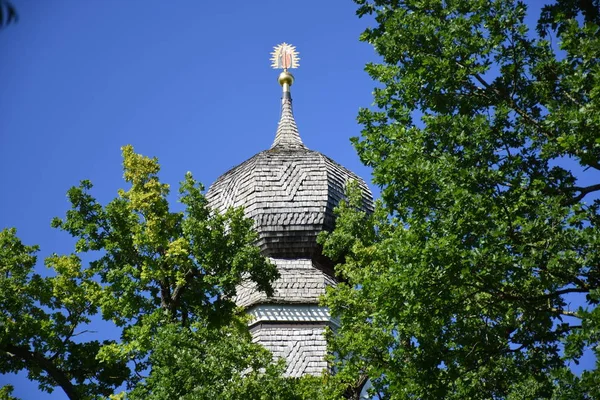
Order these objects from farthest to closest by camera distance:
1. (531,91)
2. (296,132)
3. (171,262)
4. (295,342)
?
1. (296,132)
2. (295,342)
3. (171,262)
4. (531,91)

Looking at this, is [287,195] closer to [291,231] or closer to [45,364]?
[291,231]

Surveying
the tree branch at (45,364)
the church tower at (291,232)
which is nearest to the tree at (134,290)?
the tree branch at (45,364)

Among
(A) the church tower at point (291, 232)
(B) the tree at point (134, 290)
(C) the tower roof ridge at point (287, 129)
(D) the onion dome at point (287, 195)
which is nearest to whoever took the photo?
(B) the tree at point (134, 290)

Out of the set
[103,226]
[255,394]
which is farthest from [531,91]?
[103,226]

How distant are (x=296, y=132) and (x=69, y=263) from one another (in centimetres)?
1684

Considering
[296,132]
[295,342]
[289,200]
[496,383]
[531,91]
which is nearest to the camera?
[531,91]

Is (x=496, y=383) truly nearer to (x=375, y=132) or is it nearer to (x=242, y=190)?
(x=375, y=132)

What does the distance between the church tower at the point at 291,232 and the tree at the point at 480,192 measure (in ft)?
38.6

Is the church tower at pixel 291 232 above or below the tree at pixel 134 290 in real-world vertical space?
above

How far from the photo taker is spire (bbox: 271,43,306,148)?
117 ft

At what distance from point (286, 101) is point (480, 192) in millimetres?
23435

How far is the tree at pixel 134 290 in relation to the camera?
18781mm

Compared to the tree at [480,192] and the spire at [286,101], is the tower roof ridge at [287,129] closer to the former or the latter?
the spire at [286,101]

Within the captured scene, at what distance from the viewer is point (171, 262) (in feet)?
64.1
